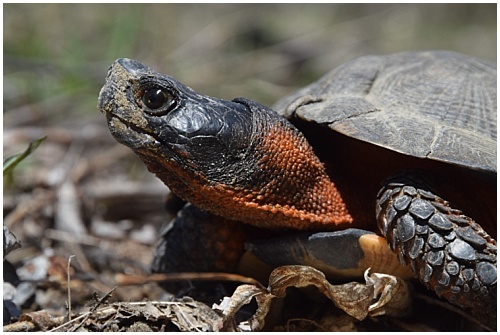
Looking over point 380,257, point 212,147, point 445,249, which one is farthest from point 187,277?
point 445,249

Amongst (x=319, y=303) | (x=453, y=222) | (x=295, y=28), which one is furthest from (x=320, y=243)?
(x=295, y=28)

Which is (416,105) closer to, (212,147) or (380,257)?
(380,257)

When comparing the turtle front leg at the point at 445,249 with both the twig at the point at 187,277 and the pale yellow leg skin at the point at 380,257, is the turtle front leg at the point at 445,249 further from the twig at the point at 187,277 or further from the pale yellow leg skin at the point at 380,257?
the twig at the point at 187,277

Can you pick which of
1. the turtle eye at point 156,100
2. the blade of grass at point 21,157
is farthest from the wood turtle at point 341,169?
the blade of grass at point 21,157

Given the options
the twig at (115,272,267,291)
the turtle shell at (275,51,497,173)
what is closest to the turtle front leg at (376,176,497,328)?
the turtle shell at (275,51,497,173)

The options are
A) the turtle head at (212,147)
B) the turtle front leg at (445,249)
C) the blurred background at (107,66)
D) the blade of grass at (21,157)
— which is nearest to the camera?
the turtle front leg at (445,249)

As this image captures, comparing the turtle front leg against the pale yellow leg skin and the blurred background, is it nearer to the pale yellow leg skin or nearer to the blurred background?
the pale yellow leg skin

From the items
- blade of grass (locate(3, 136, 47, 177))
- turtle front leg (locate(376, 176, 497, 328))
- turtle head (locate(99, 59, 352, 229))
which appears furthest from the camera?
blade of grass (locate(3, 136, 47, 177))
